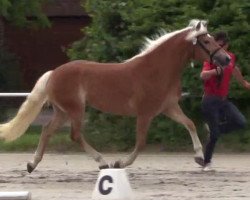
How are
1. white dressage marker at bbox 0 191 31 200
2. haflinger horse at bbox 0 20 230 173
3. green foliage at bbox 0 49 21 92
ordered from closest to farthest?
white dressage marker at bbox 0 191 31 200
haflinger horse at bbox 0 20 230 173
green foliage at bbox 0 49 21 92

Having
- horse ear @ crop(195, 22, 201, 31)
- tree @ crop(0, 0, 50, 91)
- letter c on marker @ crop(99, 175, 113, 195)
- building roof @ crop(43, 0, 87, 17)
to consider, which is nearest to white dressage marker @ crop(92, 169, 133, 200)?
letter c on marker @ crop(99, 175, 113, 195)

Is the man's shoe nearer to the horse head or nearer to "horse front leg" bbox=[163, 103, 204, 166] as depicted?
"horse front leg" bbox=[163, 103, 204, 166]

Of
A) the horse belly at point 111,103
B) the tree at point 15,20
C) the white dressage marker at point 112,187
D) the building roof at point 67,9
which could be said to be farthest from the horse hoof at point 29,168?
the building roof at point 67,9

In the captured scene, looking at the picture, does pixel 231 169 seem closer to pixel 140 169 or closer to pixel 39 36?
pixel 140 169

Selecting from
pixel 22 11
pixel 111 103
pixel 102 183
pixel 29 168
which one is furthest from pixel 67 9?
pixel 102 183

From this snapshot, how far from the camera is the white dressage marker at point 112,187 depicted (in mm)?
10953

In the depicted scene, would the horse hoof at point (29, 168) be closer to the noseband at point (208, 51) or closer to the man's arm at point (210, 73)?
the man's arm at point (210, 73)

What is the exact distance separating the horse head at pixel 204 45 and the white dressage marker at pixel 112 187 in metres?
3.20

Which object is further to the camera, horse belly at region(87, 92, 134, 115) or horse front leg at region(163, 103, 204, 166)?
horse front leg at region(163, 103, 204, 166)

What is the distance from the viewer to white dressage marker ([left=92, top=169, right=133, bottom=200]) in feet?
35.9

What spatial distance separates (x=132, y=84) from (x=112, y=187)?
9.57ft

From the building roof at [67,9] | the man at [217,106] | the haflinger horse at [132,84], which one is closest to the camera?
the haflinger horse at [132,84]

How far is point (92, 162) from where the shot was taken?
1593cm

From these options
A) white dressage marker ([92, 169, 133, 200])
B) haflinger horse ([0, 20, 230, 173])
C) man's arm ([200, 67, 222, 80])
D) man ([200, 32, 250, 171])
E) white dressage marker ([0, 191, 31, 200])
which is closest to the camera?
white dressage marker ([0, 191, 31, 200])
